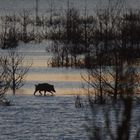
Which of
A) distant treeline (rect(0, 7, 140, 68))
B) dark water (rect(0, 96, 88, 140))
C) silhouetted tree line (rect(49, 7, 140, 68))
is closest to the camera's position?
dark water (rect(0, 96, 88, 140))

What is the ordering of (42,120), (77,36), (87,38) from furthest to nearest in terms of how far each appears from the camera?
(77,36) < (87,38) < (42,120)

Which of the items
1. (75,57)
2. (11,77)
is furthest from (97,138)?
(75,57)

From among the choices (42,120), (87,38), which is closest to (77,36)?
(87,38)

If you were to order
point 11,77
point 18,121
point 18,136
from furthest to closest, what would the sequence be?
1. point 11,77
2. point 18,121
3. point 18,136

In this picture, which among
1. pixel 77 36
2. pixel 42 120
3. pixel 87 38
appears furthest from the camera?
pixel 77 36

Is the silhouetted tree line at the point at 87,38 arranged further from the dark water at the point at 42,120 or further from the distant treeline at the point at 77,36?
the dark water at the point at 42,120

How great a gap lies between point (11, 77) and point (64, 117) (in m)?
7.43

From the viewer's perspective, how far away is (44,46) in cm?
3931

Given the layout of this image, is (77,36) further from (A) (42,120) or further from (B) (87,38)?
(A) (42,120)

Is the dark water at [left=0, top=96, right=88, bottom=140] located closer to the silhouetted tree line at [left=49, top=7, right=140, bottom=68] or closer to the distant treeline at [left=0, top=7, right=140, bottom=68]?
the silhouetted tree line at [left=49, top=7, right=140, bottom=68]

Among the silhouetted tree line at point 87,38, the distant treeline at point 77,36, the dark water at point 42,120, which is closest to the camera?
the dark water at point 42,120

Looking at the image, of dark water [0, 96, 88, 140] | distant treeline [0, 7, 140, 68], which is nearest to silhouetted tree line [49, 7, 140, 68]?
distant treeline [0, 7, 140, 68]

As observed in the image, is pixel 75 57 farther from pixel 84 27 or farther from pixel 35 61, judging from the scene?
pixel 84 27

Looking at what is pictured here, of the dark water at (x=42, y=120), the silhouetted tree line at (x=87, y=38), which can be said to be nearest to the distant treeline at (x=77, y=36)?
the silhouetted tree line at (x=87, y=38)
